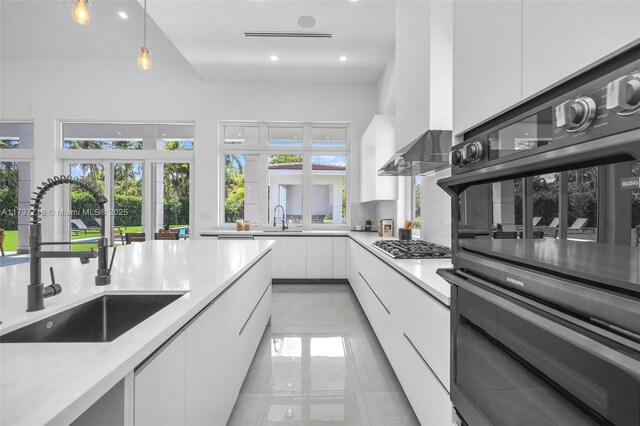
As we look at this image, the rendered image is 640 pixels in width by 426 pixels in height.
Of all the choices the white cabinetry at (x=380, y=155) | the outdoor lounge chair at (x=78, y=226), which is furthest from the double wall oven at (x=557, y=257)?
the outdoor lounge chair at (x=78, y=226)

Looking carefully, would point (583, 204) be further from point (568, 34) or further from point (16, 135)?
point (16, 135)

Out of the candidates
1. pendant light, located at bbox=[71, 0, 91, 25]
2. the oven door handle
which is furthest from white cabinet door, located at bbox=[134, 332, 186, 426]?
pendant light, located at bbox=[71, 0, 91, 25]

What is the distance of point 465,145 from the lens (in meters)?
1.01

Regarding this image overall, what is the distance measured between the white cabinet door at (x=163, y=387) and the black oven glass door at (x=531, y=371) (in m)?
0.96

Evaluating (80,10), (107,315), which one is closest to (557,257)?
(107,315)

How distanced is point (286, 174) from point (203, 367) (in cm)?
478

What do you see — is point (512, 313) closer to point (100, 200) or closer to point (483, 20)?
point (483, 20)

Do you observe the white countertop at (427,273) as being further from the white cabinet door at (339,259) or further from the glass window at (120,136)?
the glass window at (120,136)

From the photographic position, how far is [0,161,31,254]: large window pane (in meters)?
5.57

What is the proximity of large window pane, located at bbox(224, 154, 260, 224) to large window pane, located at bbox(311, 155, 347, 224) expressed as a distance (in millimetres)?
1128

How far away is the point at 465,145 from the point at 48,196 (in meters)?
7.13

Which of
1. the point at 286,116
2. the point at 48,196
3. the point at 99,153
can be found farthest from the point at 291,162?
the point at 48,196

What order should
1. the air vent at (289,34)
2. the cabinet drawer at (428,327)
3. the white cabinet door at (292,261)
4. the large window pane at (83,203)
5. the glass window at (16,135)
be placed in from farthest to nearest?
the large window pane at (83,203) → the glass window at (16,135) → the white cabinet door at (292,261) → the air vent at (289,34) → the cabinet drawer at (428,327)

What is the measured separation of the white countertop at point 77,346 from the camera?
20.5 inches
